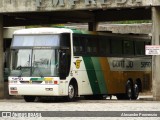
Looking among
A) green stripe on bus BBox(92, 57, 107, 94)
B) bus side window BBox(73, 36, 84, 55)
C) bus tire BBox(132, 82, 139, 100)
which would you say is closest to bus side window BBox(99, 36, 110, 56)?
green stripe on bus BBox(92, 57, 107, 94)

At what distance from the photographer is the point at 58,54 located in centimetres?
2705

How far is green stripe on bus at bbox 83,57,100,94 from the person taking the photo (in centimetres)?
2920

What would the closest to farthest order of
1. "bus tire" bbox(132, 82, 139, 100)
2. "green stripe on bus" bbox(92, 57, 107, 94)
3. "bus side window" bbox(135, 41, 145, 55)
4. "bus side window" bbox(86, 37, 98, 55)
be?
"bus side window" bbox(86, 37, 98, 55) < "green stripe on bus" bbox(92, 57, 107, 94) < "bus tire" bbox(132, 82, 139, 100) < "bus side window" bbox(135, 41, 145, 55)

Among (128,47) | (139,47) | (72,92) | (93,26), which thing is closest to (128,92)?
(128,47)

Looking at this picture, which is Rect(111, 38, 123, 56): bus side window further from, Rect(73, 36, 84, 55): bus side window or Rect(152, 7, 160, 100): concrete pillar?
Rect(152, 7, 160, 100): concrete pillar

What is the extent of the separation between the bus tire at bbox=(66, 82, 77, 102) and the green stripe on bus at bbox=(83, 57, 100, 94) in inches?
57.1

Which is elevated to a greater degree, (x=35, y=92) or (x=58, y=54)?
(x=58, y=54)

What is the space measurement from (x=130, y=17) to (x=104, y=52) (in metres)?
9.27

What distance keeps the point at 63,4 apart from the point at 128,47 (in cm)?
551

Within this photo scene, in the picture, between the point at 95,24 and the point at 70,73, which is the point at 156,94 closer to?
the point at 70,73

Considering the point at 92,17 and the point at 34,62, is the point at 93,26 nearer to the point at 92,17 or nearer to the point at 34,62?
the point at 92,17

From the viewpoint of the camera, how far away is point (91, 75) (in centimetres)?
2980

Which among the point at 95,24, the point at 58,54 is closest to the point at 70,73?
the point at 58,54

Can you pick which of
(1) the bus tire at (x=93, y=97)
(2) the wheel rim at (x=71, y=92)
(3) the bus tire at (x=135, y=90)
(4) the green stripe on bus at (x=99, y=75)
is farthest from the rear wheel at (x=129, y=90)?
(2) the wheel rim at (x=71, y=92)
